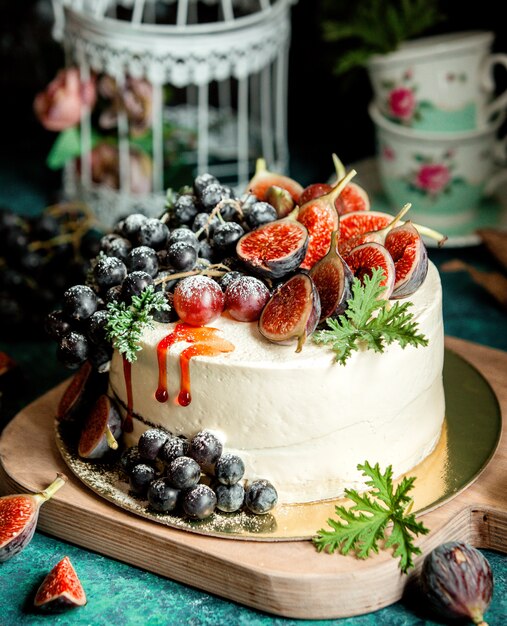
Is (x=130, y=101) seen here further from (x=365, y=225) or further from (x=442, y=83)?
(x=365, y=225)

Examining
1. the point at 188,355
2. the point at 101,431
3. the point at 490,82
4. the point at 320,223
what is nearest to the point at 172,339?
the point at 188,355

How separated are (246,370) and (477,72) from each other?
153cm

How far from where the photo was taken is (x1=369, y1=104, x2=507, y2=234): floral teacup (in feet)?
9.47

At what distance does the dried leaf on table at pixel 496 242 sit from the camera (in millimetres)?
2723

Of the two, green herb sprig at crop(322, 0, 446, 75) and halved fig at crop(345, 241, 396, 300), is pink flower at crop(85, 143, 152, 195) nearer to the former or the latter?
green herb sprig at crop(322, 0, 446, 75)

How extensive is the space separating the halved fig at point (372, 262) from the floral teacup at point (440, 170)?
46.1 inches

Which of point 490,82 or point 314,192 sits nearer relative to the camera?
point 314,192

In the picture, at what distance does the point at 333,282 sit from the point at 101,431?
0.56 meters

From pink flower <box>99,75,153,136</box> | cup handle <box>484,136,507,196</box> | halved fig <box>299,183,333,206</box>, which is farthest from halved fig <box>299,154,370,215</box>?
pink flower <box>99,75,153,136</box>

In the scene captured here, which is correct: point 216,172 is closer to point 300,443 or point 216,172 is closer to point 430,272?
point 430,272

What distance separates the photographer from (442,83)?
2811 mm

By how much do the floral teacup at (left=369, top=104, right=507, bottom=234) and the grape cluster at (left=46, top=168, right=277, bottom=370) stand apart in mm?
1073

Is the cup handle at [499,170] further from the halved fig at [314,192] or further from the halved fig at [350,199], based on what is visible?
the halved fig at [314,192]

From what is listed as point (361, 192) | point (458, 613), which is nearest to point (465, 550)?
point (458, 613)
